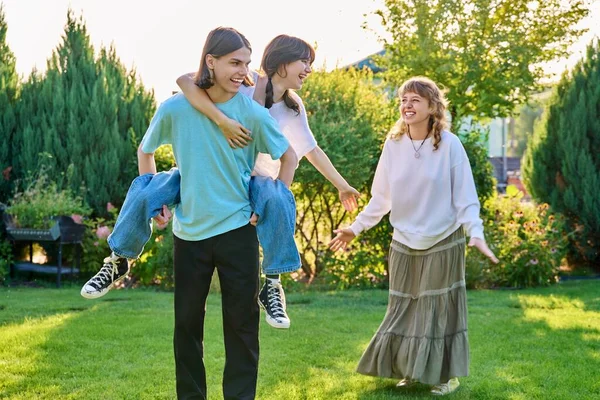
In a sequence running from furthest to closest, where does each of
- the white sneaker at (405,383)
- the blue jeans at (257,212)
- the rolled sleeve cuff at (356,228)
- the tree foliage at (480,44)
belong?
the tree foliage at (480,44), the white sneaker at (405,383), the rolled sleeve cuff at (356,228), the blue jeans at (257,212)

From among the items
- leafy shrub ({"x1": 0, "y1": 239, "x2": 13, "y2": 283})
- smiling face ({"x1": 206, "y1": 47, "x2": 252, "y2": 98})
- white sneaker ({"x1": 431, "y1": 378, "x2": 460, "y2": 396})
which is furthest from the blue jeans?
leafy shrub ({"x1": 0, "y1": 239, "x2": 13, "y2": 283})

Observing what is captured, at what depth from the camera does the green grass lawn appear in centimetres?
521

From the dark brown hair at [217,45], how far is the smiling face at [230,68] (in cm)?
2

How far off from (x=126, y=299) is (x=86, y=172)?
286 cm

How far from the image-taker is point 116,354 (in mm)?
6078

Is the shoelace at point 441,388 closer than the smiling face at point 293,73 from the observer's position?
No

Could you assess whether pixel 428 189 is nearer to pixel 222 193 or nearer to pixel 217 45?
pixel 222 193

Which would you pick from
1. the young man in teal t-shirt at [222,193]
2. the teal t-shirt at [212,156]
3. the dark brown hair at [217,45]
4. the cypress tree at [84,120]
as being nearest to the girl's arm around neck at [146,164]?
the young man in teal t-shirt at [222,193]

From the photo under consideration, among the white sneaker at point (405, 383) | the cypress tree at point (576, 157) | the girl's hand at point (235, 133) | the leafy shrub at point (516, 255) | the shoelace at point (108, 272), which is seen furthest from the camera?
the cypress tree at point (576, 157)

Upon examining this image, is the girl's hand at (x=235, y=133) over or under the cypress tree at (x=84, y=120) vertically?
under

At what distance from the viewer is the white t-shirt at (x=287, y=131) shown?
13.2 ft

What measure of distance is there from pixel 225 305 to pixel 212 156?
2.23 feet

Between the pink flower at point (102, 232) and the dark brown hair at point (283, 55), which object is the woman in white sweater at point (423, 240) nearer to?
the dark brown hair at point (283, 55)

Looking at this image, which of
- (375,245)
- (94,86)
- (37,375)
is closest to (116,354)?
(37,375)
